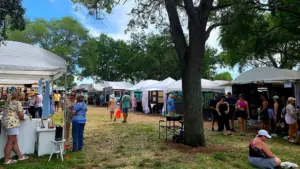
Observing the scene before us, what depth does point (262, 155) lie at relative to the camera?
5426mm

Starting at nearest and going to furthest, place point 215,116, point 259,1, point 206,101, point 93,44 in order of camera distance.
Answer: point 259,1 < point 215,116 < point 206,101 < point 93,44

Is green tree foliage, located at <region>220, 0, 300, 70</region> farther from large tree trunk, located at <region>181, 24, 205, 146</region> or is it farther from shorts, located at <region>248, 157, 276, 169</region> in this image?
shorts, located at <region>248, 157, 276, 169</region>

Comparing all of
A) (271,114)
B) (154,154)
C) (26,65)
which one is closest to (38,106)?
(26,65)

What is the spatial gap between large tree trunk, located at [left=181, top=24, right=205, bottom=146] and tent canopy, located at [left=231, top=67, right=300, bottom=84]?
205 inches

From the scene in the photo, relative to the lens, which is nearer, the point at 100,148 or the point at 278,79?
the point at 100,148

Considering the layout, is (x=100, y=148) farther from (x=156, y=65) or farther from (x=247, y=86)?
(x=156, y=65)

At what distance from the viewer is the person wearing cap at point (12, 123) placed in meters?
5.35

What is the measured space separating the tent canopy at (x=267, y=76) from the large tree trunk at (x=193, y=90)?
5207 mm

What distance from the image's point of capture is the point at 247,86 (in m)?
13.6

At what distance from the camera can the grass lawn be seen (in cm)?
552

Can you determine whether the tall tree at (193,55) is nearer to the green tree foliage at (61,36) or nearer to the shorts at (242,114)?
the shorts at (242,114)

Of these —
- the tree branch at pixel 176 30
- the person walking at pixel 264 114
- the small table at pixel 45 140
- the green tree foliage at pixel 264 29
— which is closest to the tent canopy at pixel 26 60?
the small table at pixel 45 140

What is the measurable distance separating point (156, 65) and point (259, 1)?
28750mm

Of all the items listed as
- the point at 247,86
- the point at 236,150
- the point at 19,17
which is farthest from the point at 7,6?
the point at 247,86
